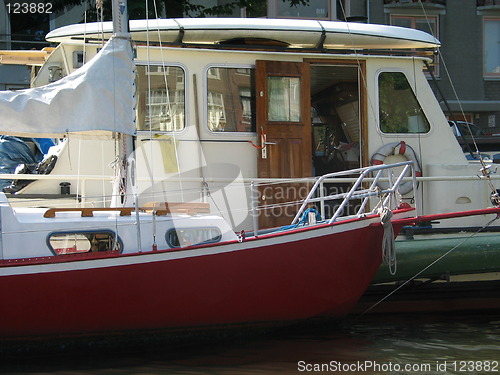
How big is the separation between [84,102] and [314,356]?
129 inches

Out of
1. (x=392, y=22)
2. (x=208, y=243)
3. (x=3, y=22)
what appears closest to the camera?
(x=208, y=243)

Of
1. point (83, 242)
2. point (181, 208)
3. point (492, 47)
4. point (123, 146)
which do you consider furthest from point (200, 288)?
point (492, 47)

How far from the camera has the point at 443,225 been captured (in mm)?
9531

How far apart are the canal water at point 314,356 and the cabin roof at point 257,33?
347 centimetres

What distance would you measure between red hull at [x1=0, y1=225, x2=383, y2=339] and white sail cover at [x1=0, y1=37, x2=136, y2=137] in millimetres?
1297

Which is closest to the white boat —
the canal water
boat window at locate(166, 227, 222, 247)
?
boat window at locate(166, 227, 222, 247)

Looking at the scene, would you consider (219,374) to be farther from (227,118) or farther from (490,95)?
(490,95)

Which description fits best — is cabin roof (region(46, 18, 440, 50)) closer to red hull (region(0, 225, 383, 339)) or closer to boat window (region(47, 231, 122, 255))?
boat window (region(47, 231, 122, 255))

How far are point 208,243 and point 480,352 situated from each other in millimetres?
2877

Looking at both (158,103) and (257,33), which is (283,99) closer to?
(257,33)

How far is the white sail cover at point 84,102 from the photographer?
24.0 ft

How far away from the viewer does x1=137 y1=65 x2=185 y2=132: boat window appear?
30.1ft

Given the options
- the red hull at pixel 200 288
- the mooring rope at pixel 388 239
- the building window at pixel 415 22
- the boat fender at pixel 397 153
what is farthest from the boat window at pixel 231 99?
the building window at pixel 415 22

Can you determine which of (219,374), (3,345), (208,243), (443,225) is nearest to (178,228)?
(208,243)
